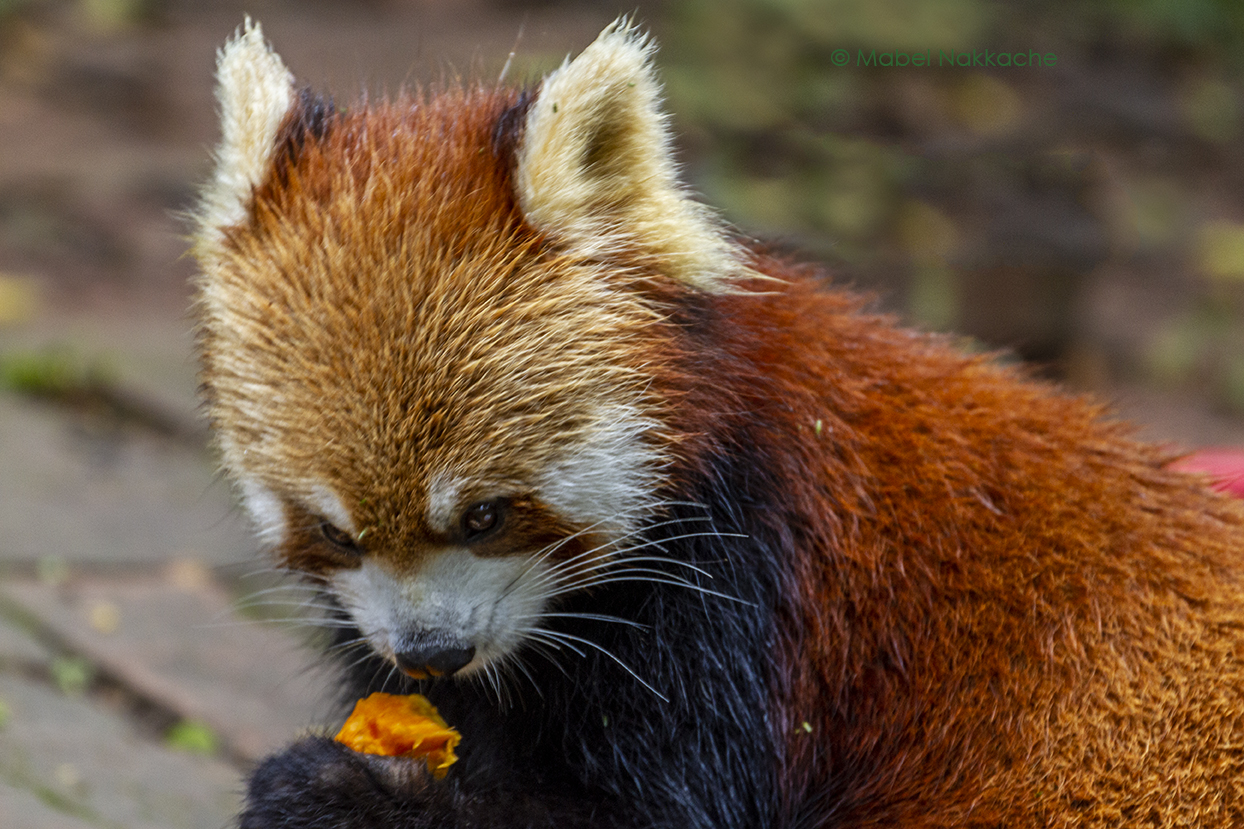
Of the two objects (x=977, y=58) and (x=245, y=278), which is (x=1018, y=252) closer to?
(x=977, y=58)

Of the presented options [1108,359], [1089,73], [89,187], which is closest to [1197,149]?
[1089,73]

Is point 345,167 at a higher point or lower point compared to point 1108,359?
higher

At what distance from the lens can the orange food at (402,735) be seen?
3131mm

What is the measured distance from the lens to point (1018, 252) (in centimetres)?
862

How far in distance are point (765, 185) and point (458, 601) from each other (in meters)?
6.23

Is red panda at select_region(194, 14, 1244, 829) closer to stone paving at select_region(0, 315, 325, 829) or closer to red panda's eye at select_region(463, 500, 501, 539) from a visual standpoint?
red panda's eye at select_region(463, 500, 501, 539)

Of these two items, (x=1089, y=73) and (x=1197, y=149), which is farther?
(x=1197, y=149)

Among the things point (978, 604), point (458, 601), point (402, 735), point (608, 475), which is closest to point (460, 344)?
point (608, 475)

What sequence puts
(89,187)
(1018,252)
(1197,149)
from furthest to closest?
(1197,149) → (89,187) → (1018,252)

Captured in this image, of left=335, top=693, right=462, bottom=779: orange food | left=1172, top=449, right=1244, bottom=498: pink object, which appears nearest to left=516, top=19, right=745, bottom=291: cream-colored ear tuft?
left=335, top=693, right=462, bottom=779: orange food

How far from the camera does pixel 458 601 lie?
2.86 metres

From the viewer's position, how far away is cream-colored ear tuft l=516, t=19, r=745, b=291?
285 cm

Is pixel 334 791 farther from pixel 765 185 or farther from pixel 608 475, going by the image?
pixel 765 185

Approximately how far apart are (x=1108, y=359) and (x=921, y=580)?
6656mm
